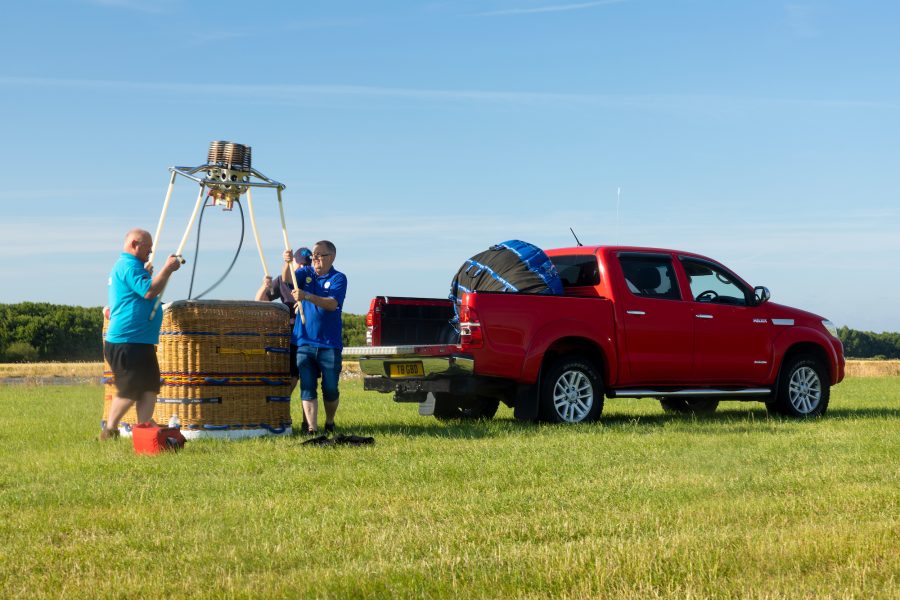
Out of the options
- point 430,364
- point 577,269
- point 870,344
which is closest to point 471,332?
point 430,364

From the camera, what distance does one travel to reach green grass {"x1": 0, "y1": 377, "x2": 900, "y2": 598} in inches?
208

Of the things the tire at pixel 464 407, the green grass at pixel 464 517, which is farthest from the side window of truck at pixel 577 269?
the green grass at pixel 464 517

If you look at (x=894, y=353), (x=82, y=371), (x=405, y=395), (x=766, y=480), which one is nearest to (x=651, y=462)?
(x=766, y=480)

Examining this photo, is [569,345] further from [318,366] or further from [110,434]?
[110,434]

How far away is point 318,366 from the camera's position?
11.8 meters

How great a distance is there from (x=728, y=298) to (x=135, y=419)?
729 centimetres

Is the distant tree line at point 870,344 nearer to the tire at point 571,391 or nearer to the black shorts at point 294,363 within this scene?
the tire at point 571,391

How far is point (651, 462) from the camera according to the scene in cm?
939

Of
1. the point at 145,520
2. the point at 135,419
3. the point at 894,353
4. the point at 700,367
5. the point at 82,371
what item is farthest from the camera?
the point at 894,353

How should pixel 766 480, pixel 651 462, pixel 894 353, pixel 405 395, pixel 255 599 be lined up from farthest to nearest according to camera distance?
pixel 894 353, pixel 405 395, pixel 651 462, pixel 766 480, pixel 255 599

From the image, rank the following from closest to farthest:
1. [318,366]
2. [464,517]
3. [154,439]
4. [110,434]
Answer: [464,517], [154,439], [110,434], [318,366]

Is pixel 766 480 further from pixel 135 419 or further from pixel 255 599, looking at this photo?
pixel 135 419

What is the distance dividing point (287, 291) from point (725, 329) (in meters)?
5.37

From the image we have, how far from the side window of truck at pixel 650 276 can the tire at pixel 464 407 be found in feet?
7.41
